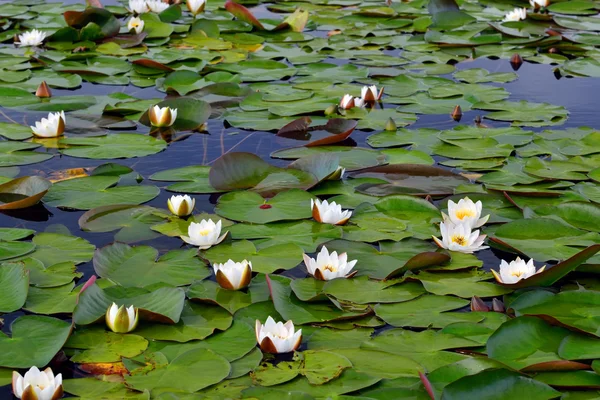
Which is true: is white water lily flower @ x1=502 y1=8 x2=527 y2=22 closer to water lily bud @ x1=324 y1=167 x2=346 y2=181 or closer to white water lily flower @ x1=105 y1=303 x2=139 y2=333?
water lily bud @ x1=324 y1=167 x2=346 y2=181

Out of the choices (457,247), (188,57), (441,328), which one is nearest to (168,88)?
(188,57)

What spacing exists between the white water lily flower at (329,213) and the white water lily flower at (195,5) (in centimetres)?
411

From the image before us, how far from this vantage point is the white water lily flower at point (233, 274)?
2605 millimetres

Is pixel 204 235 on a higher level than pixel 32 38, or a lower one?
higher

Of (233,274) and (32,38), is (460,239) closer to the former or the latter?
(233,274)

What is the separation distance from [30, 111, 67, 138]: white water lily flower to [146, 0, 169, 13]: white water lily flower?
9.73 ft

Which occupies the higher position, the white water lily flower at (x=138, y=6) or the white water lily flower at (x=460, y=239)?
the white water lily flower at (x=460, y=239)

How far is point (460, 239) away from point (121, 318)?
49.8 inches

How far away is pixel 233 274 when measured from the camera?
2607 mm

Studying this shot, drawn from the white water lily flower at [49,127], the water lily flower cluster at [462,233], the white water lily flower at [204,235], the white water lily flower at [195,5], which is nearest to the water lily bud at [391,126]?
the water lily flower cluster at [462,233]

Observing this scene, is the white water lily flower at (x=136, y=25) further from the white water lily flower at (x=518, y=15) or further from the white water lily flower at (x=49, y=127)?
the white water lily flower at (x=518, y=15)

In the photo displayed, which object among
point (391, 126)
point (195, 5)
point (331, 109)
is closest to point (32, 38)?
point (195, 5)

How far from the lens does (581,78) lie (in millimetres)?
5258

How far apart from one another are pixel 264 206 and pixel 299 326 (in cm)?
92
